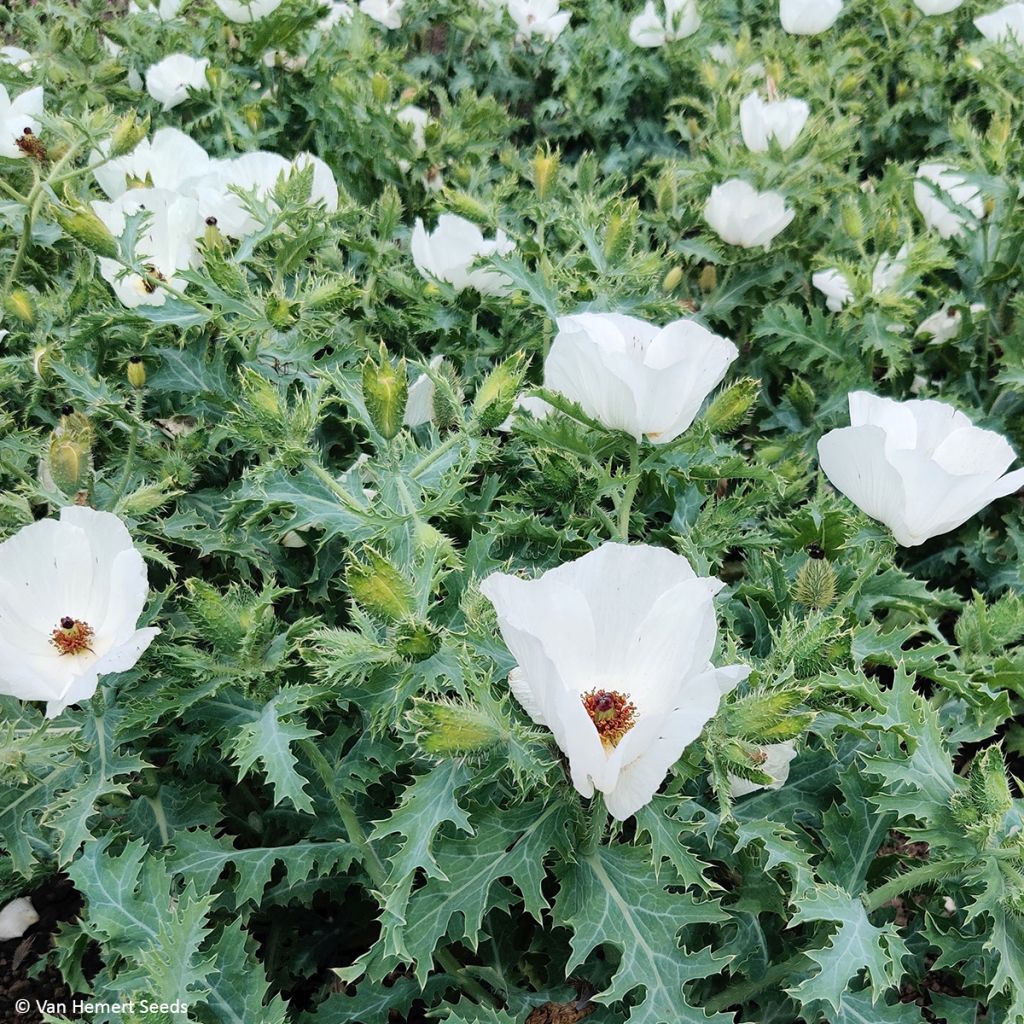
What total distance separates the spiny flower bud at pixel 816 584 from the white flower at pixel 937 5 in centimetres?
254

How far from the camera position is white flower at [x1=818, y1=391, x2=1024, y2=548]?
1.33m

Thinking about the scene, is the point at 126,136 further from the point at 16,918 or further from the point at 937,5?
the point at 937,5

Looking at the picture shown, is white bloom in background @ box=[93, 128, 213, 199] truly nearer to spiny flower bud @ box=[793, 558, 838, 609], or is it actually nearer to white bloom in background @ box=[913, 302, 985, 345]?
spiny flower bud @ box=[793, 558, 838, 609]

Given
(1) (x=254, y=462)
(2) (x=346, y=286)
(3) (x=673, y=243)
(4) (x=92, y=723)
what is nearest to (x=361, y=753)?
(4) (x=92, y=723)

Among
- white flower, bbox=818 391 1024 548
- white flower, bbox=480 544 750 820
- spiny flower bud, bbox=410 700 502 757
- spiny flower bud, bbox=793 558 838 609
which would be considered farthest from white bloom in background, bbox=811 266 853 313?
spiny flower bud, bbox=410 700 502 757

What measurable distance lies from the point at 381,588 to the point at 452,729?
20 centimetres

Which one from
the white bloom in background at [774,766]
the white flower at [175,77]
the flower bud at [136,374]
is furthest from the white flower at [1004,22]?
the flower bud at [136,374]

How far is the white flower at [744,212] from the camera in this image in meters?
2.32

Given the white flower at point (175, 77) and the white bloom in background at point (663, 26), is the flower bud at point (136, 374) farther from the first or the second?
the white bloom in background at point (663, 26)

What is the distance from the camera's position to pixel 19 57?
2.88m

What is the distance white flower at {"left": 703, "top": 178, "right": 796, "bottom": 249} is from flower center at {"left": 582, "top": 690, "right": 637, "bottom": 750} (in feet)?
5.22

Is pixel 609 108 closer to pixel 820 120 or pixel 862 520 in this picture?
pixel 820 120

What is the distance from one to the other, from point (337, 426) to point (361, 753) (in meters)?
0.75

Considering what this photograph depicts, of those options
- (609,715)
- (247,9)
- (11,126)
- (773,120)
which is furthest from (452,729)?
(247,9)
